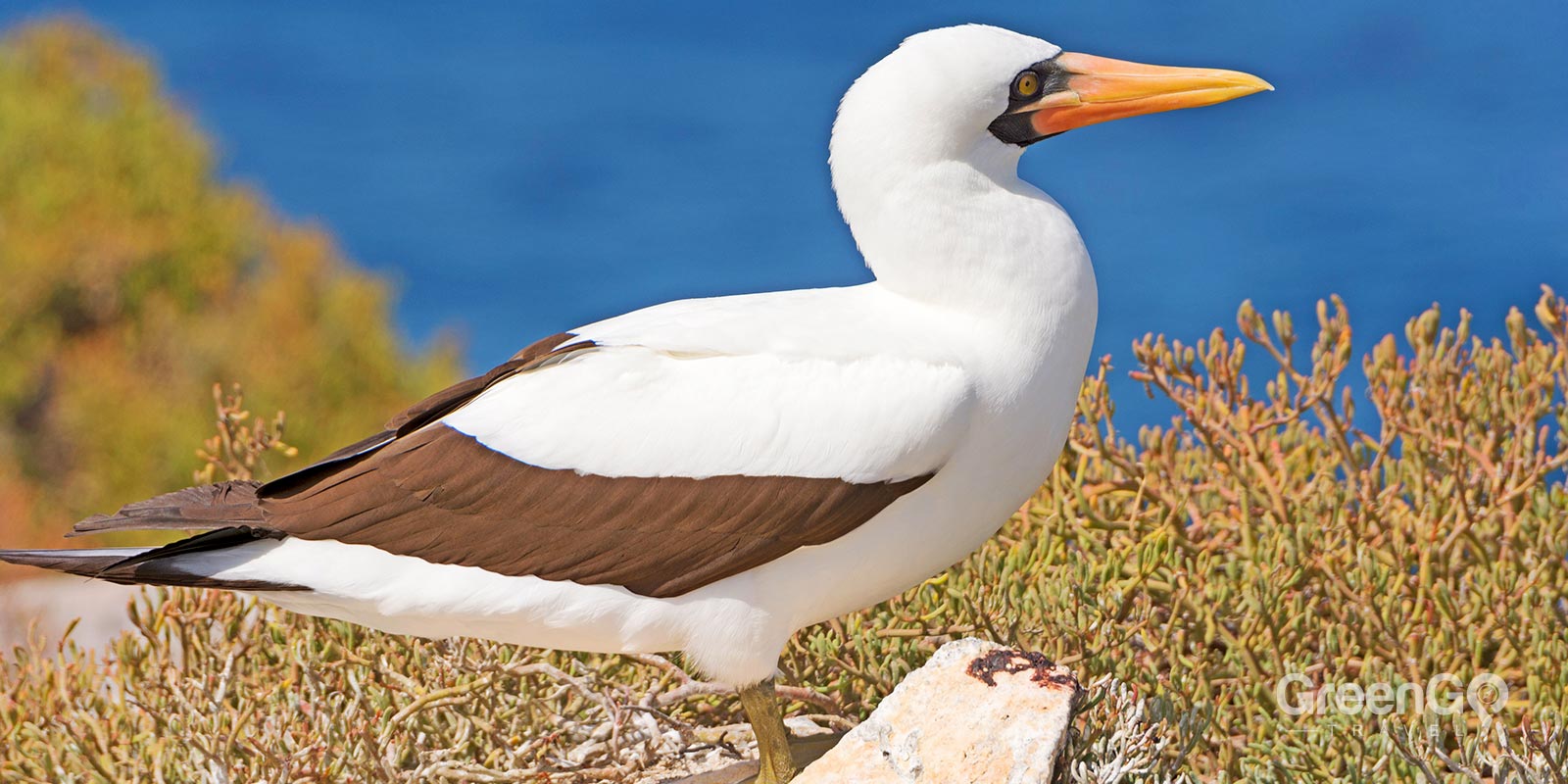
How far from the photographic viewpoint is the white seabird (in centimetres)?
459

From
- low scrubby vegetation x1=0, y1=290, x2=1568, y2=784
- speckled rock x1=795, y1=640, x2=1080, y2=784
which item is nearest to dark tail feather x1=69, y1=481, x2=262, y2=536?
low scrubby vegetation x1=0, y1=290, x2=1568, y2=784

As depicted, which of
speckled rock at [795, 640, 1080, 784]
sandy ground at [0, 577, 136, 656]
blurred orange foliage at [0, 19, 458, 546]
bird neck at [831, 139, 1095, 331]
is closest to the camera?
speckled rock at [795, 640, 1080, 784]

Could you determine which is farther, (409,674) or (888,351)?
(409,674)

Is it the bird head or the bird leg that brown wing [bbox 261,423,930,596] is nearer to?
the bird leg

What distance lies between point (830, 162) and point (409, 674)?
2.74 m

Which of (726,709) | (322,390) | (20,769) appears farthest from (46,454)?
(726,709)

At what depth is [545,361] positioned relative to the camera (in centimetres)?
494

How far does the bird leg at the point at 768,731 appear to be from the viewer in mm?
4855

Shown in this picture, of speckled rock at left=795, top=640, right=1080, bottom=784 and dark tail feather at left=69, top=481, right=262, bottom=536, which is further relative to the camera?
dark tail feather at left=69, top=481, right=262, bottom=536

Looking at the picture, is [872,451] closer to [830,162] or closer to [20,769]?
[830,162]

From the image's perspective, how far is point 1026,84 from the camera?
5074mm

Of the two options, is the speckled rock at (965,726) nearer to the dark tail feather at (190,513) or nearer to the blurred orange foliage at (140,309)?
the dark tail feather at (190,513)

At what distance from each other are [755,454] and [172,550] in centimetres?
177

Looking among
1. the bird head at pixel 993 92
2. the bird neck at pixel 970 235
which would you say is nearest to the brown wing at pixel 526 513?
the bird neck at pixel 970 235
